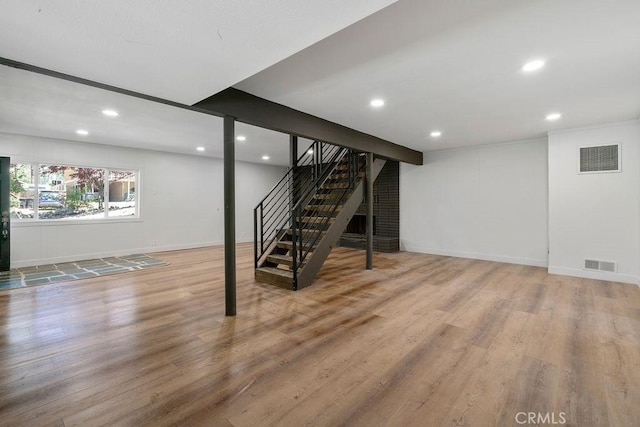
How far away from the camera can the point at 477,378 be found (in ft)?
6.62

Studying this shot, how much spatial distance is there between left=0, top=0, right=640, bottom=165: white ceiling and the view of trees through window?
204 cm

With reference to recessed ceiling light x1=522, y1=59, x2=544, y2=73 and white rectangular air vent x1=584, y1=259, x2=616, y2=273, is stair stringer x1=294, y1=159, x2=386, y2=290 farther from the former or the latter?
white rectangular air vent x1=584, y1=259, x2=616, y2=273

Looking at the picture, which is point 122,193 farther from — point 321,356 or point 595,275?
point 595,275

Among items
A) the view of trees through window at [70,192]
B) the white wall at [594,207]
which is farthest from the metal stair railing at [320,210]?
the view of trees through window at [70,192]

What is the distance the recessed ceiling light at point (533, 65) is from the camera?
Answer: 2523 mm

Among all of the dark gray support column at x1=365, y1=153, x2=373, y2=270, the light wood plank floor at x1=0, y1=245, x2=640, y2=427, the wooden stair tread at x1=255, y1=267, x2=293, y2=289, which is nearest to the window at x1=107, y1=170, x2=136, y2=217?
the light wood plank floor at x1=0, y1=245, x2=640, y2=427

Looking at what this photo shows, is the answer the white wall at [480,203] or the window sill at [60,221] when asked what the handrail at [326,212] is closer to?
the white wall at [480,203]

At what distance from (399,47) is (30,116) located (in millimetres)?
5421

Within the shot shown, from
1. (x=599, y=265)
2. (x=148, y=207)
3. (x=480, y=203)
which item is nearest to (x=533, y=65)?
(x=599, y=265)

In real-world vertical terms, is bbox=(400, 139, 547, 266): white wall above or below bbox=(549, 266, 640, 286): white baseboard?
above

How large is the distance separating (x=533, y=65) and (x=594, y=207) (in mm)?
3620

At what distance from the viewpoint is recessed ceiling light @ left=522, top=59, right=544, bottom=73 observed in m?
2.52

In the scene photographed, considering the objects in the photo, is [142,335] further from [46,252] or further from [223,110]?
[46,252]

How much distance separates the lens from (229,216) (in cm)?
324
